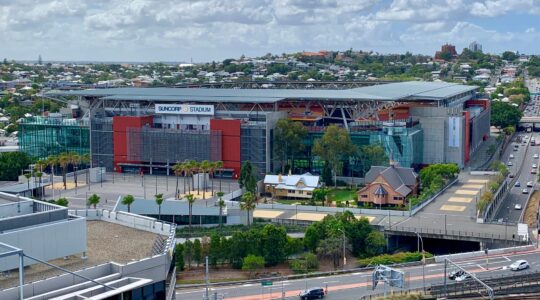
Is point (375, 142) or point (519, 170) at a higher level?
point (375, 142)

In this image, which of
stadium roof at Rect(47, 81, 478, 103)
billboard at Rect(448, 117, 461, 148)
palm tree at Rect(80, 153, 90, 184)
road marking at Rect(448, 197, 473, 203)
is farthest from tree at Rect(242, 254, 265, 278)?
billboard at Rect(448, 117, 461, 148)

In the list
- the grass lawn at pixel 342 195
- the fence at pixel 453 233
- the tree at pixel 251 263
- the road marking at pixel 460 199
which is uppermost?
the road marking at pixel 460 199

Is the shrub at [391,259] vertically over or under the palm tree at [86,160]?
under

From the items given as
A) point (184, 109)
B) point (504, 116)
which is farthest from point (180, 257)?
point (504, 116)

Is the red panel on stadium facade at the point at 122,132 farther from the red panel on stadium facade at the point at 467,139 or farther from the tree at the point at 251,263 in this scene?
the tree at the point at 251,263

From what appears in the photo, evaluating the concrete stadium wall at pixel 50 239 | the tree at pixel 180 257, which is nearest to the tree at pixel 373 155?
the tree at pixel 180 257

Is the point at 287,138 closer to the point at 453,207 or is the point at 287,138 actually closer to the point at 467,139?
the point at 453,207

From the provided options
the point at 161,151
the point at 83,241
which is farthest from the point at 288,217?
the point at 83,241
